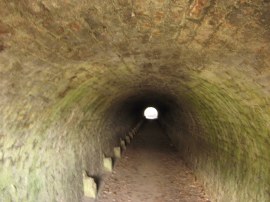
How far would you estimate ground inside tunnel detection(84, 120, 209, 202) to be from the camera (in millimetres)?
7727

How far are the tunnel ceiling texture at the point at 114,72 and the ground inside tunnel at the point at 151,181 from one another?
1.32m

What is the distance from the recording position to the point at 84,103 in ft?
21.1

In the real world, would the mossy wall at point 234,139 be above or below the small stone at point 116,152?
above

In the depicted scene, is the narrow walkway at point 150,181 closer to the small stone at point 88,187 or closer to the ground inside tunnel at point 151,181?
the ground inside tunnel at point 151,181

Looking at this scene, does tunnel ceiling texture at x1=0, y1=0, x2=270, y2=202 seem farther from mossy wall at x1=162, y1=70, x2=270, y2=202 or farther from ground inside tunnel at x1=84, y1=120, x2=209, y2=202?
ground inside tunnel at x1=84, y1=120, x2=209, y2=202

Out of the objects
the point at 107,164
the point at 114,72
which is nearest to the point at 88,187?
the point at 107,164

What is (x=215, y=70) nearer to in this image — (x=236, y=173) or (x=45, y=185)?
(x=236, y=173)

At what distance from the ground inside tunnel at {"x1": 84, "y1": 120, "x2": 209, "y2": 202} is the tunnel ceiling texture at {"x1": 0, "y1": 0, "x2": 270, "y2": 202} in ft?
4.32

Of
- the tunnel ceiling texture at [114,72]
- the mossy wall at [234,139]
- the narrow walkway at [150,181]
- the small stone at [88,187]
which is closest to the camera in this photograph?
the tunnel ceiling texture at [114,72]

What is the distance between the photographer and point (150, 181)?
Result: 9.09m

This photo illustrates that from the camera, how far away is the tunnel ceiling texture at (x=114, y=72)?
109 inches

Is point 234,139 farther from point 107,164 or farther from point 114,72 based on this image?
point 107,164

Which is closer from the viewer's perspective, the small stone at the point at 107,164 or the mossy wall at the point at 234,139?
the mossy wall at the point at 234,139

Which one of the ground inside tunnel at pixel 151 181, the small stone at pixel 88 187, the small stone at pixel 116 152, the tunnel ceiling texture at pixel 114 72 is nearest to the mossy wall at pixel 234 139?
the tunnel ceiling texture at pixel 114 72
